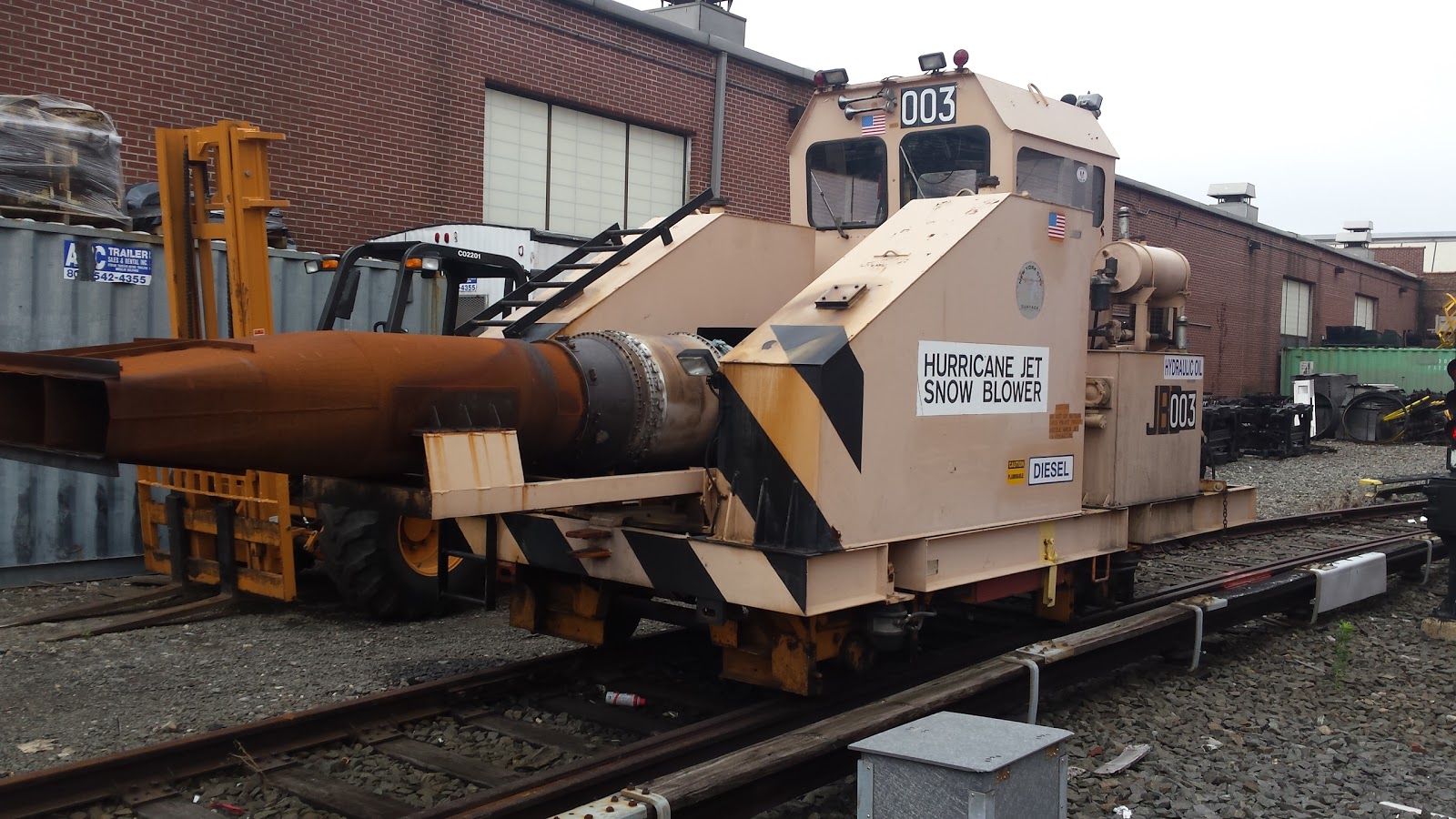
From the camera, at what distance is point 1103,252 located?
679 centimetres

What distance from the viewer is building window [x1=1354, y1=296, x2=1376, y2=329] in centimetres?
4038

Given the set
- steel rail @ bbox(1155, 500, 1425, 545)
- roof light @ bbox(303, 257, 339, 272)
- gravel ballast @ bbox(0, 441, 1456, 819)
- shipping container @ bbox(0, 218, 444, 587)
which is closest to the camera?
gravel ballast @ bbox(0, 441, 1456, 819)

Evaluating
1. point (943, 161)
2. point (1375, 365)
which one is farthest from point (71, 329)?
point (1375, 365)

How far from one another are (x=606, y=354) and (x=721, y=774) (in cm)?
179

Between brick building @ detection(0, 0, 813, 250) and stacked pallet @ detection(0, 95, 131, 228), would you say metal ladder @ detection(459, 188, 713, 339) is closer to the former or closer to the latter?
stacked pallet @ detection(0, 95, 131, 228)

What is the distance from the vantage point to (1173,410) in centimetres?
679

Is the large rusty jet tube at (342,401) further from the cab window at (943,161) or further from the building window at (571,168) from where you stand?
the building window at (571,168)

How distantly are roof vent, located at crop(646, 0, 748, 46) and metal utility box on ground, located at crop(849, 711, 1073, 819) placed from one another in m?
14.1

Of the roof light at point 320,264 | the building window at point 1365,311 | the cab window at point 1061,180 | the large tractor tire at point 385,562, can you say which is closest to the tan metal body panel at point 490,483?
the large tractor tire at point 385,562

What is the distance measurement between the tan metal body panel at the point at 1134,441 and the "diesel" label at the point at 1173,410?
0.01m

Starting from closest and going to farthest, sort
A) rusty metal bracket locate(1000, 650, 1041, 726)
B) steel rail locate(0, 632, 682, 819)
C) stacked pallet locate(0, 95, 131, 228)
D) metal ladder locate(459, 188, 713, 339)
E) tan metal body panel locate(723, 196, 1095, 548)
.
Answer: steel rail locate(0, 632, 682, 819) < tan metal body panel locate(723, 196, 1095, 548) < rusty metal bracket locate(1000, 650, 1041, 726) < metal ladder locate(459, 188, 713, 339) < stacked pallet locate(0, 95, 131, 228)

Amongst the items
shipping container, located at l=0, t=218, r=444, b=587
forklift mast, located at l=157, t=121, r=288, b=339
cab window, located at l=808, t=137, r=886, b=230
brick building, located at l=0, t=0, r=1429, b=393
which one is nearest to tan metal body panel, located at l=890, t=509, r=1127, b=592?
cab window, located at l=808, t=137, r=886, b=230

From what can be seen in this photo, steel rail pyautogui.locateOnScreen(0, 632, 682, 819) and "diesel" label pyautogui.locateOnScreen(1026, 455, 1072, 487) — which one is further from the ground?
"diesel" label pyautogui.locateOnScreen(1026, 455, 1072, 487)

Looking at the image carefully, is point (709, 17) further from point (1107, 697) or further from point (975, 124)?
point (1107, 697)
